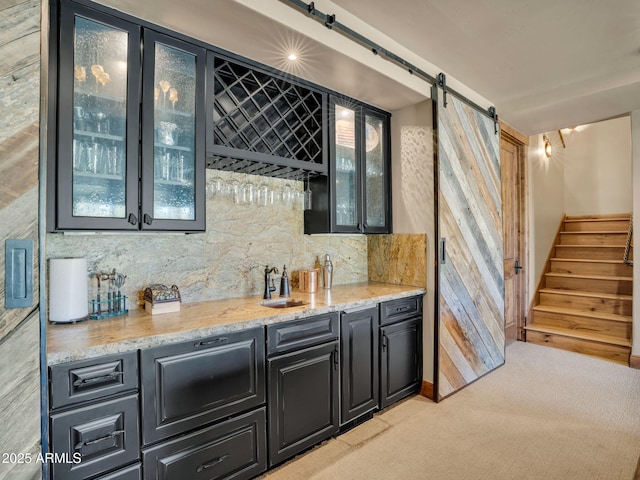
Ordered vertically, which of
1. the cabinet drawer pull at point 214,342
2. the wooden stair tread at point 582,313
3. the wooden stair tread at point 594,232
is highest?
the wooden stair tread at point 594,232

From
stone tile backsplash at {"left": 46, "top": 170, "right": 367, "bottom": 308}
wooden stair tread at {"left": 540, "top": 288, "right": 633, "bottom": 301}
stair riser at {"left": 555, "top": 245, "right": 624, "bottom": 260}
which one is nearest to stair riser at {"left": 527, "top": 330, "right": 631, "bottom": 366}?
wooden stair tread at {"left": 540, "top": 288, "right": 633, "bottom": 301}

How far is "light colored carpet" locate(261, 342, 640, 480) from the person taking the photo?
212cm

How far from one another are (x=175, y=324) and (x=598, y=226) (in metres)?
6.78

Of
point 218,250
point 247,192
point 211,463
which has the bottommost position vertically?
point 211,463

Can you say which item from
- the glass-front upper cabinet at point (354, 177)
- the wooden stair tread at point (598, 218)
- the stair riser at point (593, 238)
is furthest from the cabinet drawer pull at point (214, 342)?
the wooden stair tread at point (598, 218)

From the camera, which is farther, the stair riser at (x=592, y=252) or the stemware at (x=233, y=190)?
the stair riser at (x=592, y=252)

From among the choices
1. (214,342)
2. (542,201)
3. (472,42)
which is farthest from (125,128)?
(542,201)

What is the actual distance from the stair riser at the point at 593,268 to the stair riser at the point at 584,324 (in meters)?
0.91

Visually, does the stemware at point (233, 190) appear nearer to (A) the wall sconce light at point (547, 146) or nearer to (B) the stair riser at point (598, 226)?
(A) the wall sconce light at point (547, 146)

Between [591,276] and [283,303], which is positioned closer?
[283,303]

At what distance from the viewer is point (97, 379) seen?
1501mm

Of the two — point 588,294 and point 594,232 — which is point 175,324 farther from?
point 594,232

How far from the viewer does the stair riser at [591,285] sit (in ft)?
15.2

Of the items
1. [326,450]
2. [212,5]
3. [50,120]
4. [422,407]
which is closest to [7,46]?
[50,120]
